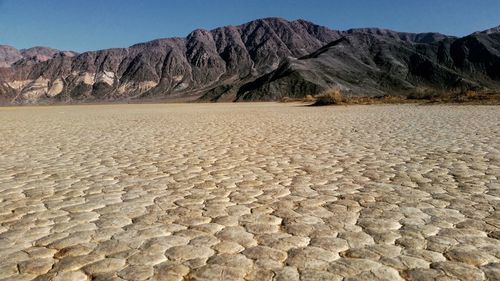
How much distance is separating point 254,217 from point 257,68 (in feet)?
485

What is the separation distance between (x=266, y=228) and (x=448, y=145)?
20.3 feet

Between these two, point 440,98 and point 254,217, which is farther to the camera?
point 440,98

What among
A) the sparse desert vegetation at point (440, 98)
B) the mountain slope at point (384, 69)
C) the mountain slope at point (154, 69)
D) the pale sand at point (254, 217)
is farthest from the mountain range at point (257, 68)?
the pale sand at point (254, 217)

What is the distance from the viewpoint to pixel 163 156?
25.4 feet

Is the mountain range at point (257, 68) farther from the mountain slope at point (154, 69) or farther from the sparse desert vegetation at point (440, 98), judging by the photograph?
the sparse desert vegetation at point (440, 98)

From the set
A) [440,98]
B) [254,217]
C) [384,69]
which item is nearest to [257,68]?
[384,69]

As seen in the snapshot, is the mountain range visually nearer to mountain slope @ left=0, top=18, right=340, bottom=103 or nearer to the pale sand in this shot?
mountain slope @ left=0, top=18, right=340, bottom=103

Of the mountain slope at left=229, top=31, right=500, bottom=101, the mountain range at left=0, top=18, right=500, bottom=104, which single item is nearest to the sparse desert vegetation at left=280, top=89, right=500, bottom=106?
the mountain range at left=0, top=18, right=500, bottom=104

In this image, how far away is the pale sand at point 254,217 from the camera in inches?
109

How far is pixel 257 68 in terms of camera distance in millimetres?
149750

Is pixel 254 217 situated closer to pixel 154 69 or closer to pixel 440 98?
pixel 440 98

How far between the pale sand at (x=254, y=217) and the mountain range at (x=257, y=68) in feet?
290

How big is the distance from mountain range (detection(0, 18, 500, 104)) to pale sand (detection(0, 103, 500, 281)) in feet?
290

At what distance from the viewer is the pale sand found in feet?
9.12
